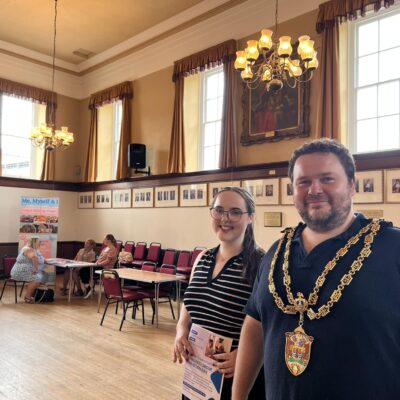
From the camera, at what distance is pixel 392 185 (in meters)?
6.39

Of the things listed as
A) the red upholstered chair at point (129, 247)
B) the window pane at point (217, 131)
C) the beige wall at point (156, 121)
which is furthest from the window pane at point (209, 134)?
the red upholstered chair at point (129, 247)

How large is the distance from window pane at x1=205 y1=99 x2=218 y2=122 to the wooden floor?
471 centimetres

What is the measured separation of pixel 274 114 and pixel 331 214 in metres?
7.08

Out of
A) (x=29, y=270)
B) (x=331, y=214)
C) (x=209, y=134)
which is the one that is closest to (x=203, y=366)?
(x=331, y=214)

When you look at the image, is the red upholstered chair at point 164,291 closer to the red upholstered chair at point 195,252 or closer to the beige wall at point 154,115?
the red upholstered chair at point 195,252

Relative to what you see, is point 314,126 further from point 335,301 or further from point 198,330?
point 335,301

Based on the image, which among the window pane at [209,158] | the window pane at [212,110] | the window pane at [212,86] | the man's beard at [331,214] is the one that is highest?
the window pane at [212,86]

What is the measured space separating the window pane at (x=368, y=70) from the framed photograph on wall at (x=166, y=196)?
4766mm

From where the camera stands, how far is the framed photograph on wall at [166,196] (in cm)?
997

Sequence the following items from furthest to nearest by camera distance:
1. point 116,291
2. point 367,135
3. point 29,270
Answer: point 29,270, point 367,135, point 116,291

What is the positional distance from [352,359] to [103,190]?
11575mm

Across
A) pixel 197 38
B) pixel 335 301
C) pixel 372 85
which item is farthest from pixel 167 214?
pixel 335 301

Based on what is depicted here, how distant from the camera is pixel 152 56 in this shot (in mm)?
10992

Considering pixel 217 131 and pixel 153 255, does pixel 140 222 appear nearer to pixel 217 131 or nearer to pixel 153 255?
pixel 153 255
